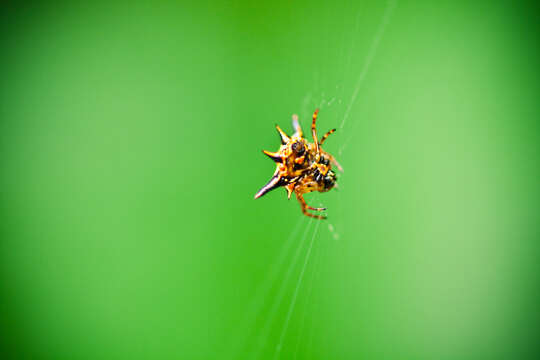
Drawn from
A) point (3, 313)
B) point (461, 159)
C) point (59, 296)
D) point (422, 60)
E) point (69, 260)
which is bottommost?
Result: point (3, 313)

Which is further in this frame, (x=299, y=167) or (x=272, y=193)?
(x=272, y=193)

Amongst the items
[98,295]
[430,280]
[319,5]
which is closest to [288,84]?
[319,5]

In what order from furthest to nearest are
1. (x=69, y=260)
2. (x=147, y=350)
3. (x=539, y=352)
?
(x=69, y=260)
(x=147, y=350)
(x=539, y=352)

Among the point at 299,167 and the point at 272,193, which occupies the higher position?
the point at 272,193

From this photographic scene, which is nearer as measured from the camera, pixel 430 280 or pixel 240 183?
pixel 430 280

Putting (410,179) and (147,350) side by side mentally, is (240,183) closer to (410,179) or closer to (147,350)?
(410,179)
